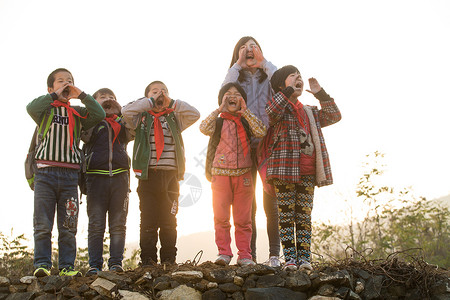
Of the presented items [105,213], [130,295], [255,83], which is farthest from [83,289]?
[255,83]

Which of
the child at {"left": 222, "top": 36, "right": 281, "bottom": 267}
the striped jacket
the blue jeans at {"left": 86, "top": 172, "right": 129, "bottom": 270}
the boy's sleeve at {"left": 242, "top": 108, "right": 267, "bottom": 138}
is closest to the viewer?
the striped jacket

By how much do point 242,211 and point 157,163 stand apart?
41.3 inches

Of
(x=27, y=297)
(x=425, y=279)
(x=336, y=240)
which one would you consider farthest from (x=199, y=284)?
(x=336, y=240)

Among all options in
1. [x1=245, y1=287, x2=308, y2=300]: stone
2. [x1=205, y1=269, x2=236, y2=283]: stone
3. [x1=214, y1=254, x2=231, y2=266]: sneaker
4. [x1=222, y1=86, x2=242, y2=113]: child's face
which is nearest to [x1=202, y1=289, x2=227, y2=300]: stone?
[x1=205, y1=269, x2=236, y2=283]: stone

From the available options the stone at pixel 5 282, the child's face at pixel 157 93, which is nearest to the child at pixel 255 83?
the child's face at pixel 157 93

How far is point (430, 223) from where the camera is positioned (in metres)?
9.33

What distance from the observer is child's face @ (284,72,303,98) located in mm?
4152

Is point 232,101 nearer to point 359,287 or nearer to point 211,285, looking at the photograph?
point 211,285

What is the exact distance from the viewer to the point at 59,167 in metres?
4.02

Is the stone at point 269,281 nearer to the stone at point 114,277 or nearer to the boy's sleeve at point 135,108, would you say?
the stone at point 114,277

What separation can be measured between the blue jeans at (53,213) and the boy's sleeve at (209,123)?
4.71 feet

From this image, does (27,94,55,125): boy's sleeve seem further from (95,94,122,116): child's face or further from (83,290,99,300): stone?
(83,290,99,300): stone

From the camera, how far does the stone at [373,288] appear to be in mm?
3535

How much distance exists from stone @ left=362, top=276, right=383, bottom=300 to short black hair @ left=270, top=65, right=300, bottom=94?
2.13 metres
